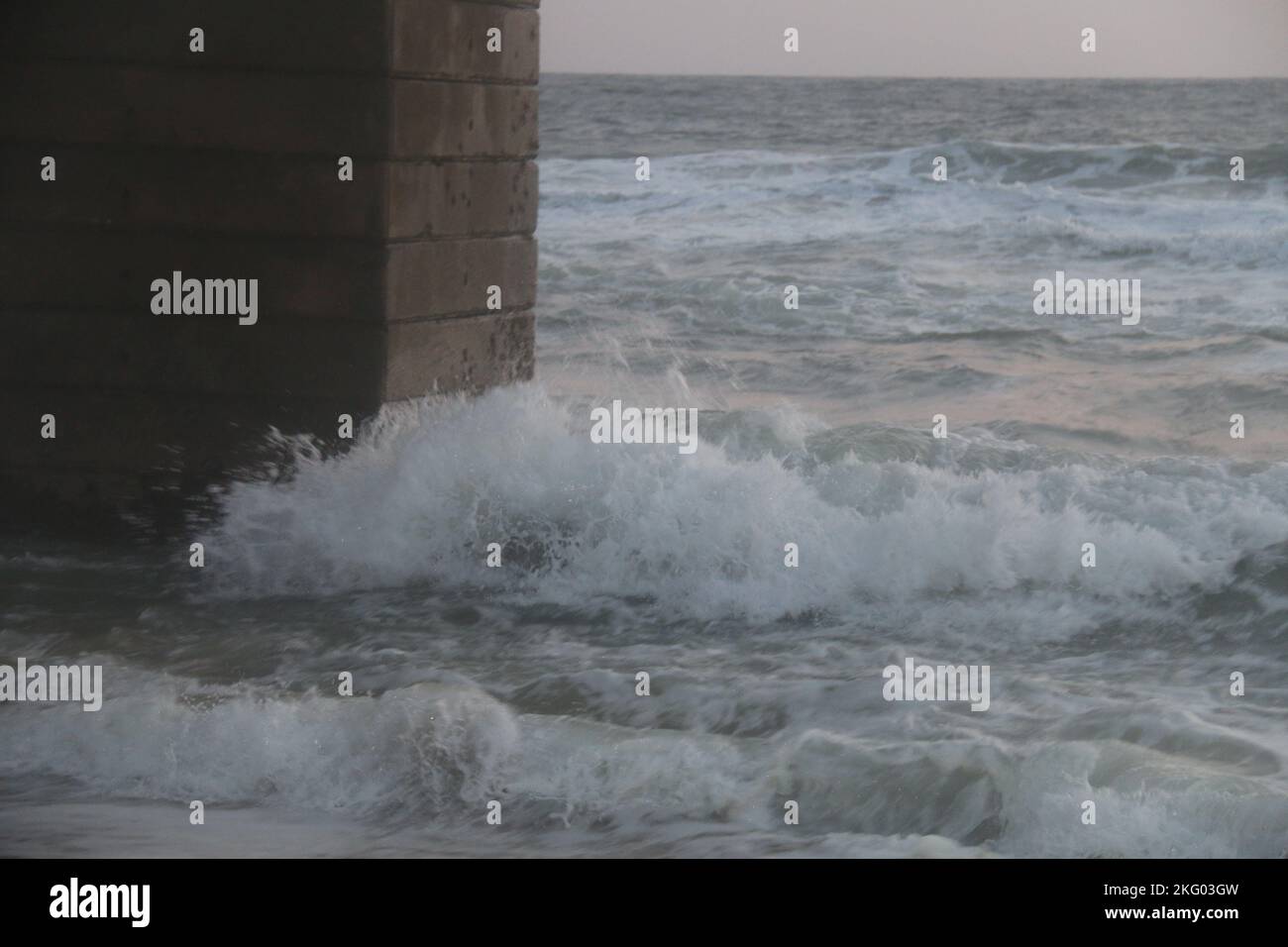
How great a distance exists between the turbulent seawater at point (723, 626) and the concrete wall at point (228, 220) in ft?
1.37

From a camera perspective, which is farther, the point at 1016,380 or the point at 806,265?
the point at 806,265

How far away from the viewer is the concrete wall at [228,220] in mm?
8781

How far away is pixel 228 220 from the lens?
898 centimetres

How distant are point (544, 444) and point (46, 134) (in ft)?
10.4

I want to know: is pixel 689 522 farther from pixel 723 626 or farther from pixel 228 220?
pixel 228 220

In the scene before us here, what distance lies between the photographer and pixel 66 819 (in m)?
5.90

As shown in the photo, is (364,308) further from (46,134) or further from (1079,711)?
(1079,711)

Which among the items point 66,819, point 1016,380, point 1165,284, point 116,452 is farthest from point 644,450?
point 1165,284

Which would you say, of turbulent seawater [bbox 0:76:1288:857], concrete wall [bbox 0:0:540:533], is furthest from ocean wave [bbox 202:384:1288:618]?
concrete wall [bbox 0:0:540:533]

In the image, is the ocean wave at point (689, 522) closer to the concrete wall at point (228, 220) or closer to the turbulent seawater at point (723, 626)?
the turbulent seawater at point (723, 626)

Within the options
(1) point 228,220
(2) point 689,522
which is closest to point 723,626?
(2) point 689,522

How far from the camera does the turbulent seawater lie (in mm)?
A: 5887

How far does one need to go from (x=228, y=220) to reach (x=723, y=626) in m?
3.37

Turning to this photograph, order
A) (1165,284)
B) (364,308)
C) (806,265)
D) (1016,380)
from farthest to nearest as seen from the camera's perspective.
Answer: (806,265) → (1165,284) → (1016,380) → (364,308)
